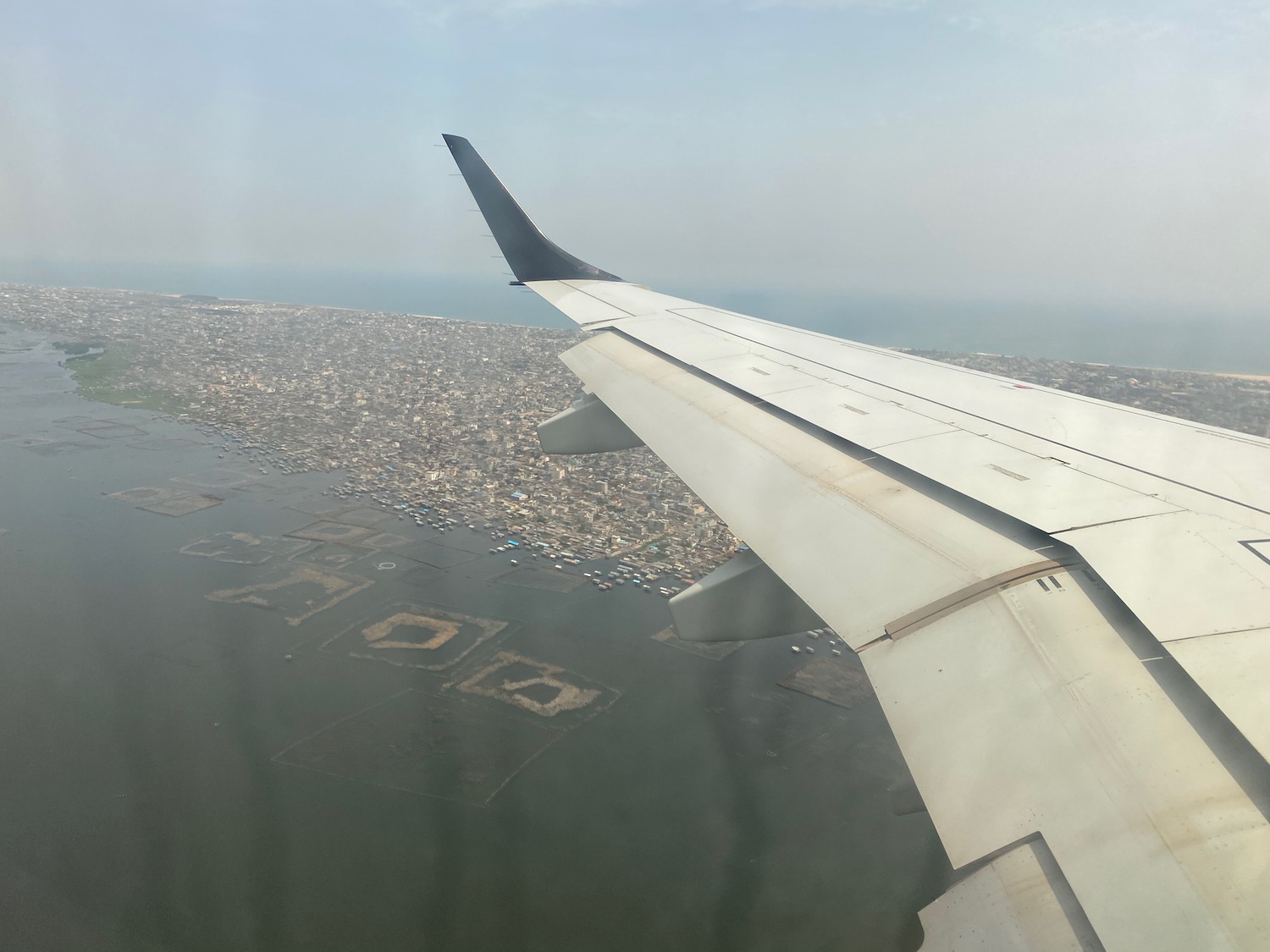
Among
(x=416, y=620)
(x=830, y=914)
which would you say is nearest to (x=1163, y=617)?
(x=830, y=914)

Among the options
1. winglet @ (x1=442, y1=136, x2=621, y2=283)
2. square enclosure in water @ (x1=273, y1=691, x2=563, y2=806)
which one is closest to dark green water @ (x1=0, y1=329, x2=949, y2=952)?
square enclosure in water @ (x1=273, y1=691, x2=563, y2=806)

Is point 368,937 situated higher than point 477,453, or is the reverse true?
point 477,453

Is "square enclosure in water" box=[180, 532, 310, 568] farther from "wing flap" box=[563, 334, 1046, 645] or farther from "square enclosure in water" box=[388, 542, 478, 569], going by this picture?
"wing flap" box=[563, 334, 1046, 645]

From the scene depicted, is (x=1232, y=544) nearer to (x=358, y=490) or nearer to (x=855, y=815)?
(x=855, y=815)

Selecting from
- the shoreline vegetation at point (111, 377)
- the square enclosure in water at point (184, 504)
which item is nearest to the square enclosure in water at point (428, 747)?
the square enclosure in water at point (184, 504)

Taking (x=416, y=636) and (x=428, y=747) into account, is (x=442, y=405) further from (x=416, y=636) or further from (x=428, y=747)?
(x=428, y=747)

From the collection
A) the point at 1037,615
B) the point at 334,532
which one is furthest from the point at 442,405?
the point at 1037,615

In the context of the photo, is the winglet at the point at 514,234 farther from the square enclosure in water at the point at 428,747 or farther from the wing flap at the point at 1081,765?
the wing flap at the point at 1081,765
